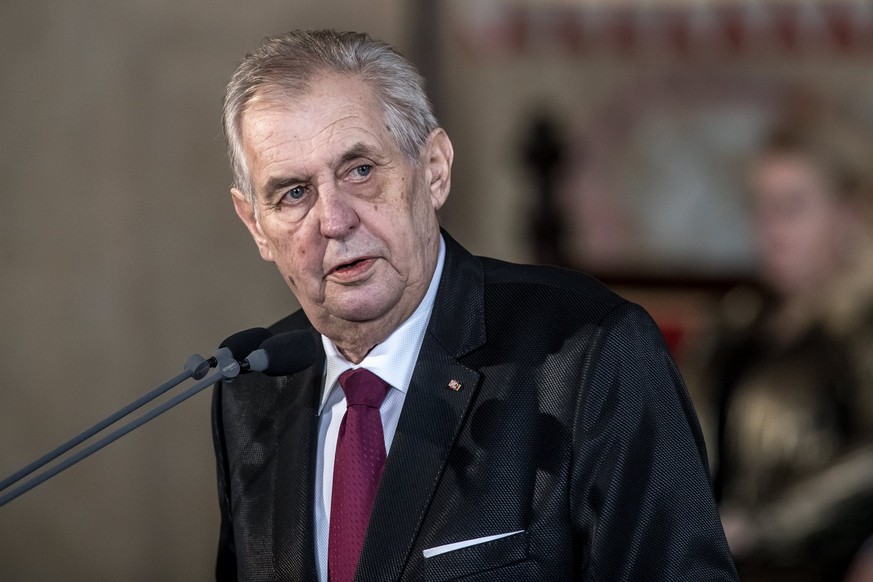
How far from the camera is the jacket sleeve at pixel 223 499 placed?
6.54 ft

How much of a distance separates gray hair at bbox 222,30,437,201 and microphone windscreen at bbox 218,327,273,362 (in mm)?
307

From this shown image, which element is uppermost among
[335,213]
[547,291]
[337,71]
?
[337,71]

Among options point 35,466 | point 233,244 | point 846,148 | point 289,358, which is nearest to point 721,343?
point 846,148

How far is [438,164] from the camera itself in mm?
1820

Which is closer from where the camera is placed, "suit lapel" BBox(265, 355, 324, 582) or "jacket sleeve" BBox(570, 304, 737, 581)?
"jacket sleeve" BBox(570, 304, 737, 581)

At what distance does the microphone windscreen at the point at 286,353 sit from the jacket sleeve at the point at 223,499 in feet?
1.46

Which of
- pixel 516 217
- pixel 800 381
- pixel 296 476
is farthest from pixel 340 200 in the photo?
pixel 516 217

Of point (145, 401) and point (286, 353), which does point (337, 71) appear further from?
point (145, 401)

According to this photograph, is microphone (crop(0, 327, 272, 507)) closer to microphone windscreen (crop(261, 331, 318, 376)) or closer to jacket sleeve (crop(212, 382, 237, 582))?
microphone windscreen (crop(261, 331, 318, 376))

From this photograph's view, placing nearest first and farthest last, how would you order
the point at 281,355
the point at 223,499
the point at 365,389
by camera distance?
the point at 281,355 < the point at 365,389 < the point at 223,499

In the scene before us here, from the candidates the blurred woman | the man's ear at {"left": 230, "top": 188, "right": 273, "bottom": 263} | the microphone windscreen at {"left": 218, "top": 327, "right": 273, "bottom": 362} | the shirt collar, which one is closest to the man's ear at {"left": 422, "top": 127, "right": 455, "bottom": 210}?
the shirt collar

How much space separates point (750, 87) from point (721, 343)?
42.4 inches

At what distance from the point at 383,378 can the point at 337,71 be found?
1.37 feet

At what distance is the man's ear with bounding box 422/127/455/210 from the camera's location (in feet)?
5.88
